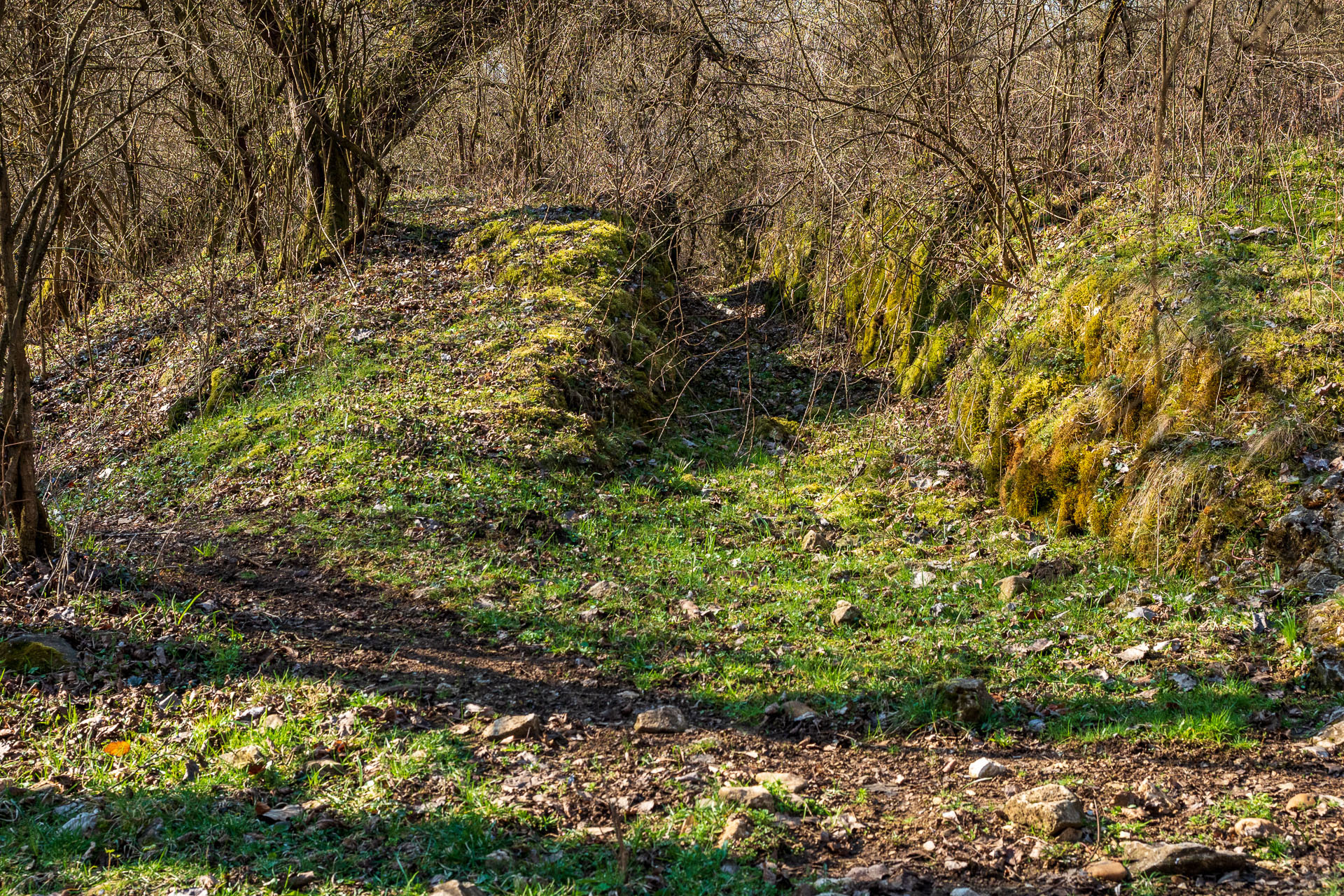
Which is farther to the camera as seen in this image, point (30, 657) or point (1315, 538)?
point (1315, 538)

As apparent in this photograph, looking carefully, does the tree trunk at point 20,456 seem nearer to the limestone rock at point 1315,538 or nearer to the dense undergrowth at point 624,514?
the dense undergrowth at point 624,514

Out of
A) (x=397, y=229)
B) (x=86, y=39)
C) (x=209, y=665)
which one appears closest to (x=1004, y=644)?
(x=209, y=665)

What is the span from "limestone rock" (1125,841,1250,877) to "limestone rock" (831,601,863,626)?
2.41m

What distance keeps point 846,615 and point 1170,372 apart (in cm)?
256

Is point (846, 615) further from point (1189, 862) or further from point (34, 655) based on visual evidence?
point (34, 655)

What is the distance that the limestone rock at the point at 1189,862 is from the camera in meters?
2.76

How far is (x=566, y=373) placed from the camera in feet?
27.5

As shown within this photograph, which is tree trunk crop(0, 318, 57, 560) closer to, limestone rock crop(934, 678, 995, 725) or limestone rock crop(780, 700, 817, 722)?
limestone rock crop(780, 700, 817, 722)

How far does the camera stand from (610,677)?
15.4 feet

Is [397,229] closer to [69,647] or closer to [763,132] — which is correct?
[763,132]

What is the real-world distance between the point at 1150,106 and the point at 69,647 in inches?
312

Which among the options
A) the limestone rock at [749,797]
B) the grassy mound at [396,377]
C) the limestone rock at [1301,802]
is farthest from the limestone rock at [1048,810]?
the grassy mound at [396,377]

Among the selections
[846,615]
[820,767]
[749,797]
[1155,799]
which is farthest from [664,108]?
[1155,799]

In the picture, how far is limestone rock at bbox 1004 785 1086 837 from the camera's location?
3039mm
